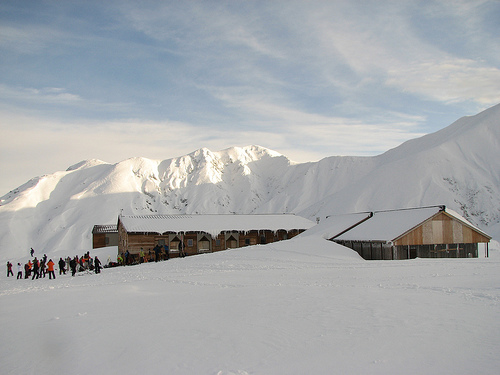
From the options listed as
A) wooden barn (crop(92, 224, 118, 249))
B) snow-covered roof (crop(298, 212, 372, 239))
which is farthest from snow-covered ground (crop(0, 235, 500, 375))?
wooden barn (crop(92, 224, 118, 249))

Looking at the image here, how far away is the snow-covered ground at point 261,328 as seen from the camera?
7418 mm

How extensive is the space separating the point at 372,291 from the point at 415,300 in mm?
1964

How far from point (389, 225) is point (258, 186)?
103 metres

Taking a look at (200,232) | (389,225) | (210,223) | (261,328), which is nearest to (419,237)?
(389,225)

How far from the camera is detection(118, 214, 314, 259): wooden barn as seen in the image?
3859 cm

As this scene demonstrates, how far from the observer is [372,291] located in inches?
547

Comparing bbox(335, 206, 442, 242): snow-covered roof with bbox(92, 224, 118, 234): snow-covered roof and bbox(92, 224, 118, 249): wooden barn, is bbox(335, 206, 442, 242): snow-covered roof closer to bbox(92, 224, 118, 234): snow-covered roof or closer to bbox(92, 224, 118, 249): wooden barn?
bbox(92, 224, 118, 249): wooden barn

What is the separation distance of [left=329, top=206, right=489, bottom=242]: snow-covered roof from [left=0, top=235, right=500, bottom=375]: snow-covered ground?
1400 centimetres

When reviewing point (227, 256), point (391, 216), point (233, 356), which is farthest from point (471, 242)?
point (233, 356)

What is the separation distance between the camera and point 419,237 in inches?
1220

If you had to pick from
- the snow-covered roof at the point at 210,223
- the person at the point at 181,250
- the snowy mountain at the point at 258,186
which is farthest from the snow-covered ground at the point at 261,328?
the snowy mountain at the point at 258,186

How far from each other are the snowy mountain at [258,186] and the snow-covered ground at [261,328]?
124 feet

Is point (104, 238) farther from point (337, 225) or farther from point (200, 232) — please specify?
point (337, 225)

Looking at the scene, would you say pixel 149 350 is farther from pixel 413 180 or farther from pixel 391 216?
pixel 413 180
